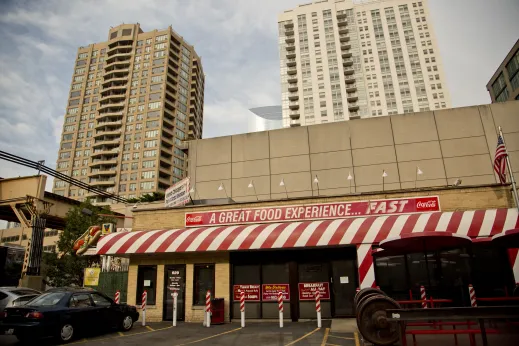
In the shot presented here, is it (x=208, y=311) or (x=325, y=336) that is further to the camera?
(x=208, y=311)

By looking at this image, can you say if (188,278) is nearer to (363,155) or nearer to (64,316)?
(64,316)

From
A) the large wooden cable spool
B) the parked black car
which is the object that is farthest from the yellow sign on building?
the large wooden cable spool

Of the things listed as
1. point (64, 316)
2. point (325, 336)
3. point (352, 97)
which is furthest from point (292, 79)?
point (64, 316)

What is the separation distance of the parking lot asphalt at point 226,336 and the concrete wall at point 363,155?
11752mm

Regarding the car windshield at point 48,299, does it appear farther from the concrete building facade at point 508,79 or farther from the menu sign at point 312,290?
the concrete building facade at point 508,79

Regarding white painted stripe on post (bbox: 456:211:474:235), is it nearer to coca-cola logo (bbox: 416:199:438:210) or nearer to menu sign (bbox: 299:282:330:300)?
coca-cola logo (bbox: 416:199:438:210)

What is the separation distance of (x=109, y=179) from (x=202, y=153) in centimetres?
8153

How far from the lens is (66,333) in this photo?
11.1 meters

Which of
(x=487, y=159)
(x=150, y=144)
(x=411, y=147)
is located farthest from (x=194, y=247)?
(x=150, y=144)

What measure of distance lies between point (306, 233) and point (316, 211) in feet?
5.17

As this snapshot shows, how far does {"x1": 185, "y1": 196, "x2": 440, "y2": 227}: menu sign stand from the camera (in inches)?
611

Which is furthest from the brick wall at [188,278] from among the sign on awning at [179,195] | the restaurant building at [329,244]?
the sign on awning at [179,195]

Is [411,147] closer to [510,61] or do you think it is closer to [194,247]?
[194,247]

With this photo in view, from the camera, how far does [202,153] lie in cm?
2712
